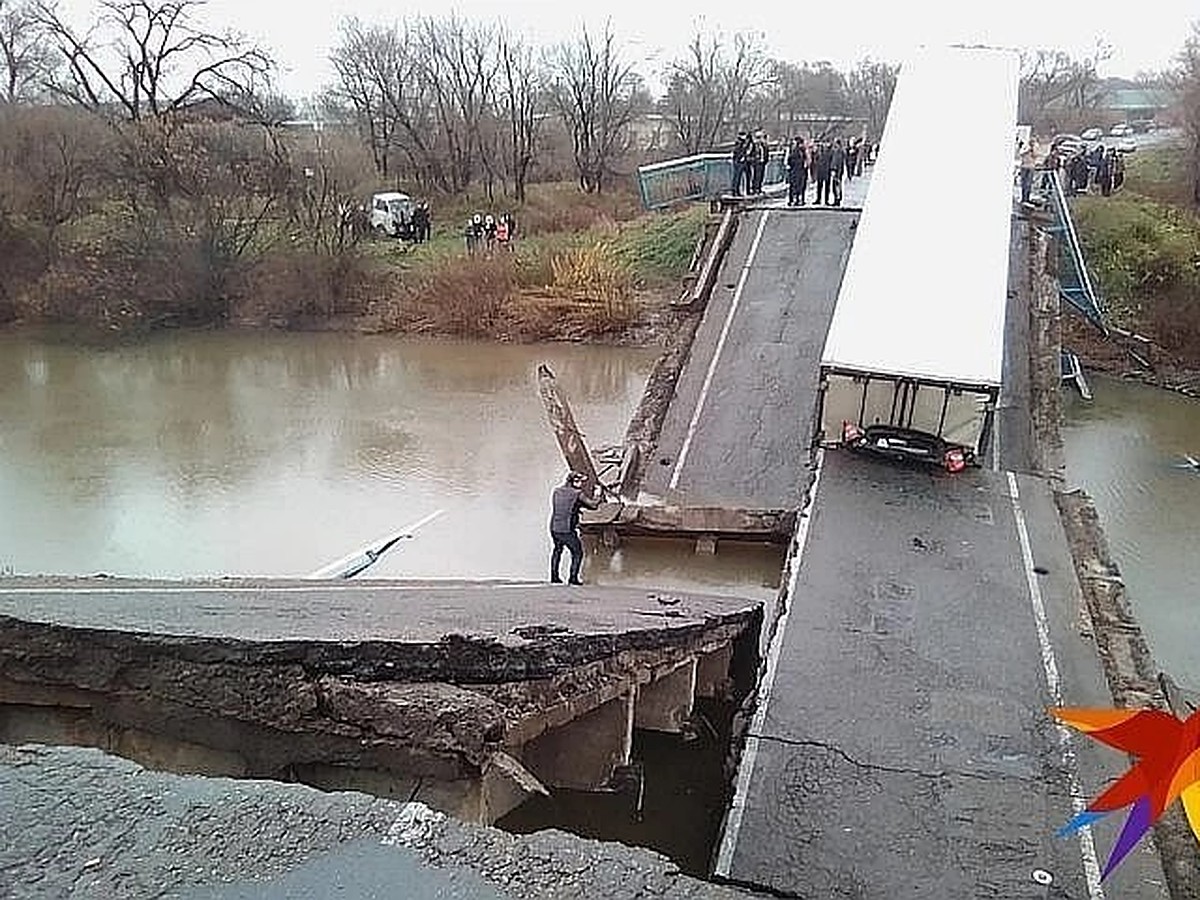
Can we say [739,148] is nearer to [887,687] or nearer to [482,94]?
[887,687]

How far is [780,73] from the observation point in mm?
50438

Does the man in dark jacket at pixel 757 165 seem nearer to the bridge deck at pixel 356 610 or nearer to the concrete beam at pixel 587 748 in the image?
the bridge deck at pixel 356 610

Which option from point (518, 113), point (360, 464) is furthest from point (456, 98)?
point (360, 464)

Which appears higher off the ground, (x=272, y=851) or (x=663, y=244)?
(x=272, y=851)

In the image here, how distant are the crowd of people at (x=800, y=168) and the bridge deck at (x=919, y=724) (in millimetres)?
11969

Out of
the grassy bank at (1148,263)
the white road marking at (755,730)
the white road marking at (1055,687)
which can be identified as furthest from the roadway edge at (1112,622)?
the grassy bank at (1148,263)

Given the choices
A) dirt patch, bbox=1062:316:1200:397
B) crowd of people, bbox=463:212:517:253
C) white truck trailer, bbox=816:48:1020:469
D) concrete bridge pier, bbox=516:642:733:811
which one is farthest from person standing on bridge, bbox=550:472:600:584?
crowd of people, bbox=463:212:517:253

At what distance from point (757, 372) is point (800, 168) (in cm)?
699

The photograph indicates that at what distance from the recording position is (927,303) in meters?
11.9

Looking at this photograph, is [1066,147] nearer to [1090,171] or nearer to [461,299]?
[1090,171]

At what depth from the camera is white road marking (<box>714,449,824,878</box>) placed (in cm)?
553

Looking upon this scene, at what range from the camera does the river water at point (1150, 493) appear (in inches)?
474

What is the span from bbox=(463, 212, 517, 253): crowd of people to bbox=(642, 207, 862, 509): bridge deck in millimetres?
12337

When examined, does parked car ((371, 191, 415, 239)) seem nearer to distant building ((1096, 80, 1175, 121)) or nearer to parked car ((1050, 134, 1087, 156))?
parked car ((1050, 134, 1087, 156))
